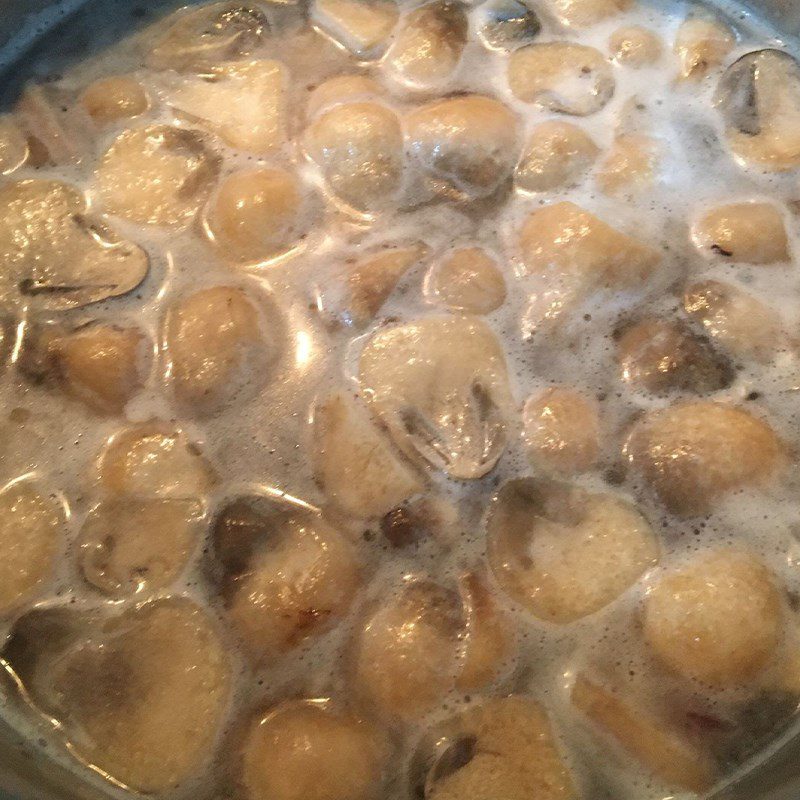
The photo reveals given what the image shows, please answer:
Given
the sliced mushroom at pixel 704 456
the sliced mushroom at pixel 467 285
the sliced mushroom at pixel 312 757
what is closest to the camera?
the sliced mushroom at pixel 312 757

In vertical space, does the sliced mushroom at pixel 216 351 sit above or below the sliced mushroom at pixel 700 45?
below

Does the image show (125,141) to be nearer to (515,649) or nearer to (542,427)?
(542,427)

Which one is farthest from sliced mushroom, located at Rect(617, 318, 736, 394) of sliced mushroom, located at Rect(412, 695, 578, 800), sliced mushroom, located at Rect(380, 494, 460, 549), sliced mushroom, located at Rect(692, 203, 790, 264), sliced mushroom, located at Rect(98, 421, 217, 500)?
sliced mushroom, located at Rect(98, 421, 217, 500)

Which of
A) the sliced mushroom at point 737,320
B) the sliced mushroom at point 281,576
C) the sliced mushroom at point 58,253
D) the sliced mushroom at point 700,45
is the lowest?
the sliced mushroom at point 281,576

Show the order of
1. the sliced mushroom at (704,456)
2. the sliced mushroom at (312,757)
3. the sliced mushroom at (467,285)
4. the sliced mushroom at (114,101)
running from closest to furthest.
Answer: the sliced mushroom at (312,757), the sliced mushroom at (704,456), the sliced mushroom at (467,285), the sliced mushroom at (114,101)

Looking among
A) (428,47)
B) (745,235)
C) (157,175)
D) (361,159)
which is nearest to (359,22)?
(428,47)

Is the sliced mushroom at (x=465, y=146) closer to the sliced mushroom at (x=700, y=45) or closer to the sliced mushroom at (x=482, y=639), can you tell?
the sliced mushroom at (x=700, y=45)

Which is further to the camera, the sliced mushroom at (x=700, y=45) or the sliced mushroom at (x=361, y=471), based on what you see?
the sliced mushroom at (x=700, y=45)

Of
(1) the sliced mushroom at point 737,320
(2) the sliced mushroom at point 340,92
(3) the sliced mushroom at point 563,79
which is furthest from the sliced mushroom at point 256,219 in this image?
(1) the sliced mushroom at point 737,320
